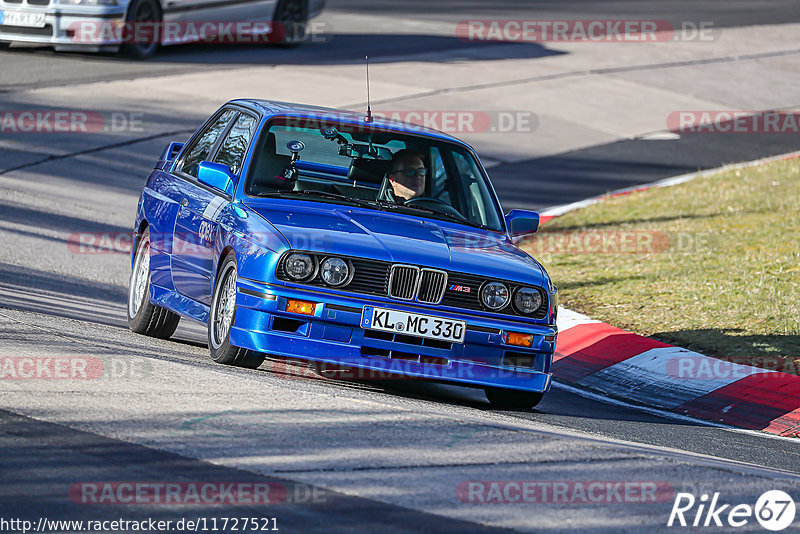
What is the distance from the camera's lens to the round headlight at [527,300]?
23.9 ft

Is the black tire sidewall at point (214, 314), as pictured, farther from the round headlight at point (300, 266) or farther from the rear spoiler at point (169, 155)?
the rear spoiler at point (169, 155)

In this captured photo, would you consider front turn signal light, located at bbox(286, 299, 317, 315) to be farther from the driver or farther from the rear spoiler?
the rear spoiler

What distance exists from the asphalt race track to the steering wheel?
3.77 ft

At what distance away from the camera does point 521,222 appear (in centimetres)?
840

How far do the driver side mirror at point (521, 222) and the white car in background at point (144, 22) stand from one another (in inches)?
490

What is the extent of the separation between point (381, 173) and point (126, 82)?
468 inches

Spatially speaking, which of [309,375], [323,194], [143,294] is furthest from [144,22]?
[309,375]

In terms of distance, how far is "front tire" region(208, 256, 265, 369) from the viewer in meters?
7.23

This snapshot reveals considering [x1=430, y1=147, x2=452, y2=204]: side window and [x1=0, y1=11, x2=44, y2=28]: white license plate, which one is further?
[x1=0, y1=11, x2=44, y2=28]: white license plate

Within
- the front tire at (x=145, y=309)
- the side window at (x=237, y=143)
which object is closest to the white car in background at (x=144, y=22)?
the front tire at (x=145, y=309)

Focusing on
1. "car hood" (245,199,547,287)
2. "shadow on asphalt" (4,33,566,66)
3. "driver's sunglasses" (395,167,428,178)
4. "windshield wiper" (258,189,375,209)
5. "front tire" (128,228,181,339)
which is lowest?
"front tire" (128,228,181,339)

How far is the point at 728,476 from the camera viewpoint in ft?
18.6

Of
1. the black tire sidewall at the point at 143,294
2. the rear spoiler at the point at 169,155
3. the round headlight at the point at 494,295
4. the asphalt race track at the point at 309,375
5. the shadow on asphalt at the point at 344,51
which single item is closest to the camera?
the asphalt race track at the point at 309,375

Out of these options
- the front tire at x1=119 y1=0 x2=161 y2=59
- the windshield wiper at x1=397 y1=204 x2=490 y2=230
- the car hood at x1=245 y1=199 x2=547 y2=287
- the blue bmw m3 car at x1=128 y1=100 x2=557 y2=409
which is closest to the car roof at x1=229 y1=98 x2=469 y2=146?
the blue bmw m3 car at x1=128 y1=100 x2=557 y2=409
